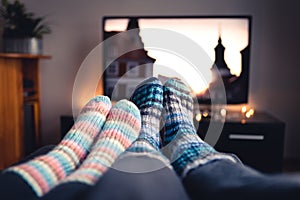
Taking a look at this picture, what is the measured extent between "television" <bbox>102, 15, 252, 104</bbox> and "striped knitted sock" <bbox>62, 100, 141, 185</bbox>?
1.20 m

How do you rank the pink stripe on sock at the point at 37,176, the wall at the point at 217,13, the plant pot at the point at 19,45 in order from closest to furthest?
the pink stripe on sock at the point at 37,176
the plant pot at the point at 19,45
the wall at the point at 217,13

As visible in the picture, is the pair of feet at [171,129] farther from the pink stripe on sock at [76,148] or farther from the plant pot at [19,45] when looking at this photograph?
the plant pot at [19,45]

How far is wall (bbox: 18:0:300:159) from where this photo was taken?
6.61 ft

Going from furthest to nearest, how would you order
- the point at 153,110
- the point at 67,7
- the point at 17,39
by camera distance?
the point at 67,7 → the point at 17,39 → the point at 153,110

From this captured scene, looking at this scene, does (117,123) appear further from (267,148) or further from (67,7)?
(67,7)

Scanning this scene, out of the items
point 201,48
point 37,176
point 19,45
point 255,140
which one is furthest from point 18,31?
point 37,176

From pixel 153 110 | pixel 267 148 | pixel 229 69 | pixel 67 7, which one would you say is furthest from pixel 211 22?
pixel 153 110

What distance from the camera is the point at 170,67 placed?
1.72m

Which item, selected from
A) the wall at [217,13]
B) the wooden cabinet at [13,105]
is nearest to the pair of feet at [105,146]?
the wooden cabinet at [13,105]

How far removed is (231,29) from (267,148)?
0.78 meters

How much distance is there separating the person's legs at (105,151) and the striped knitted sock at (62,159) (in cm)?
2

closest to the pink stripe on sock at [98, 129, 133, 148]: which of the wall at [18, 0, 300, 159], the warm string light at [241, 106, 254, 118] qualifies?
the warm string light at [241, 106, 254, 118]

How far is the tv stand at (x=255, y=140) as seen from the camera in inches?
67.4

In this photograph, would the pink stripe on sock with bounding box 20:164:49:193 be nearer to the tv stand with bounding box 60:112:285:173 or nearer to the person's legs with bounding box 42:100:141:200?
the person's legs with bounding box 42:100:141:200
